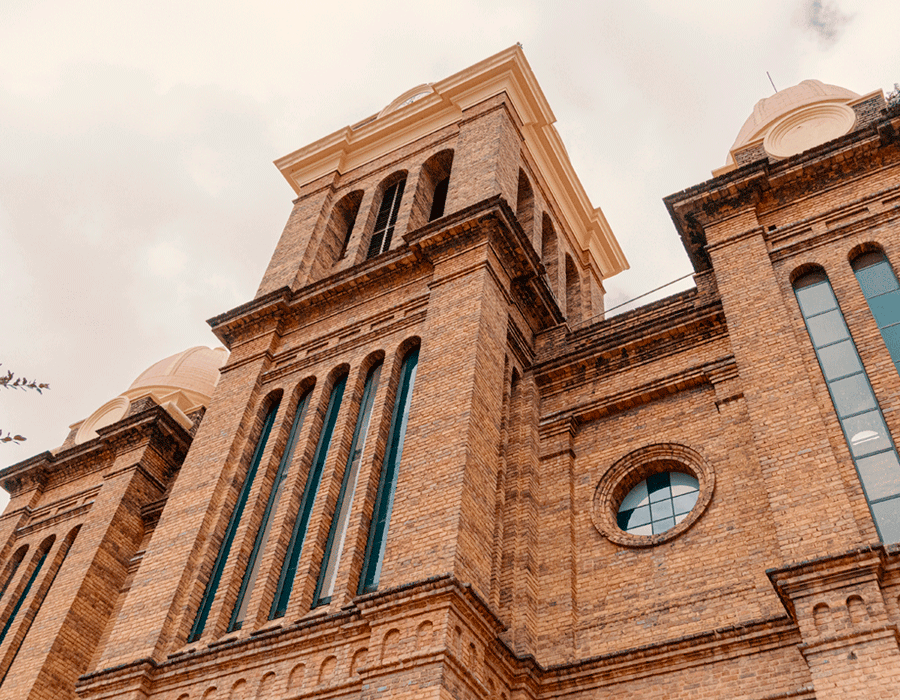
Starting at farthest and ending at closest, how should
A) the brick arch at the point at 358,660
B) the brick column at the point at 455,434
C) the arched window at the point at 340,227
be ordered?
the arched window at the point at 340,227, the brick column at the point at 455,434, the brick arch at the point at 358,660

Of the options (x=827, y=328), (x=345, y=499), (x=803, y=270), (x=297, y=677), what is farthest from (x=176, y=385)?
(x=827, y=328)

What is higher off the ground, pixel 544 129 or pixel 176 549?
pixel 544 129

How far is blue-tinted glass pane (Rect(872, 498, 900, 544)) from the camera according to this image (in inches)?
472

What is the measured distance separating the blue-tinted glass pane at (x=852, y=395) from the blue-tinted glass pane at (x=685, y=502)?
2.70 m

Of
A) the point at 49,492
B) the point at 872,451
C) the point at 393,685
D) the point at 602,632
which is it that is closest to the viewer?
the point at 393,685

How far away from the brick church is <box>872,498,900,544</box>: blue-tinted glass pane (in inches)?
2.1

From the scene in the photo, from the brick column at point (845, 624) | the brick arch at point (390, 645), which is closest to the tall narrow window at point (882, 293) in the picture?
the brick column at point (845, 624)

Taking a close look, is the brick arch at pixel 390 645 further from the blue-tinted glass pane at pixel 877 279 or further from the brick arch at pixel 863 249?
the brick arch at pixel 863 249

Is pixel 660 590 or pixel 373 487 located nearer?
pixel 660 590

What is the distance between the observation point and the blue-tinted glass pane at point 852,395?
13.7 m

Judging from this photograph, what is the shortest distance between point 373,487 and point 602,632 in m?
4.47

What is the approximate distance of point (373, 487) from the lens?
51.6 feet

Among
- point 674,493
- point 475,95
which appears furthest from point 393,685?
point 475,95

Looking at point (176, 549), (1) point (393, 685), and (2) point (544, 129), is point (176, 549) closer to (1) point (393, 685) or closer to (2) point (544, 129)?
(1) point (393, 685)
